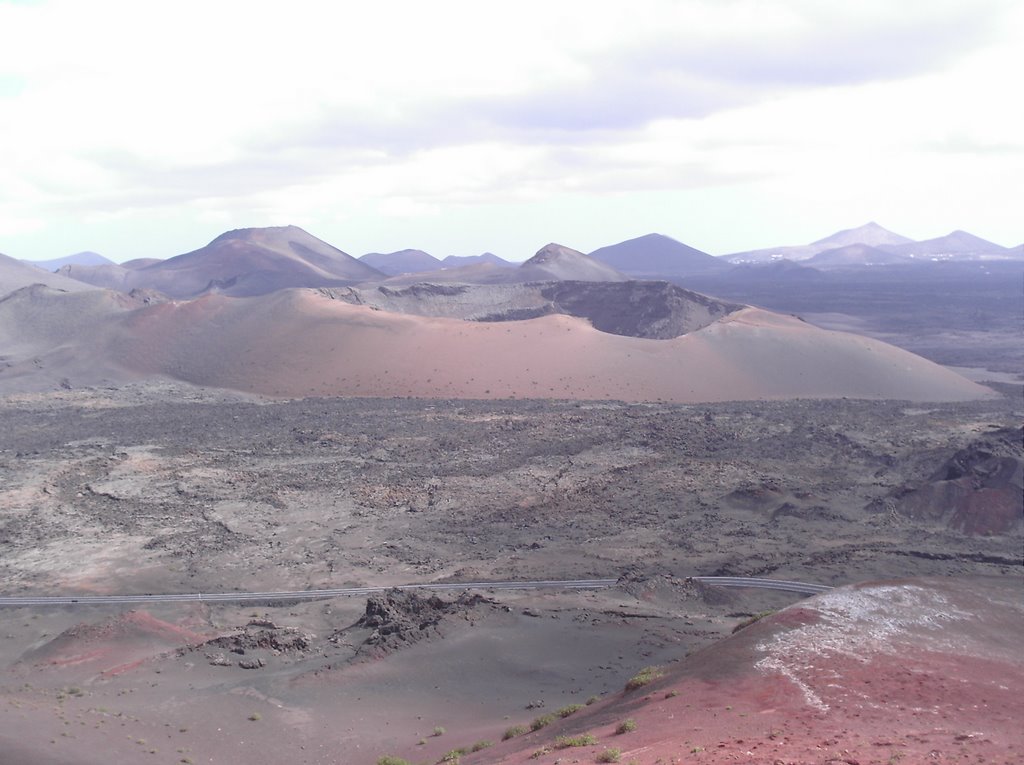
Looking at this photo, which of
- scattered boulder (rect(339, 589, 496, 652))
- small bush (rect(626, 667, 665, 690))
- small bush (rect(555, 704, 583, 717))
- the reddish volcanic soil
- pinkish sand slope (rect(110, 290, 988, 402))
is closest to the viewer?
the reddish volcanic soil

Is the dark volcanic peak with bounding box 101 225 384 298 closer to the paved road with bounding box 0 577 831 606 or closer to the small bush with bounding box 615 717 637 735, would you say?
the paved road with bounding box 0 577 831 606

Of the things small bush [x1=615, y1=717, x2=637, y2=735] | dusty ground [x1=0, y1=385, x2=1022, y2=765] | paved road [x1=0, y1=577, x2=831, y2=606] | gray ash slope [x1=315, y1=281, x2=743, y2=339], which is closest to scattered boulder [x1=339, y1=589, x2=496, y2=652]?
dusty ground [x1=0, y1=385, x2=1022, y2=765]

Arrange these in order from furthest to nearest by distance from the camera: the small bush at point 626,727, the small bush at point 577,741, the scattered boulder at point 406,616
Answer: the scattered boulder at point 406,616, the small bush at point 626,727, the small bush at point 577,741

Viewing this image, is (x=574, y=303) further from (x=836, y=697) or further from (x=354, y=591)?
(x=836, y=697)

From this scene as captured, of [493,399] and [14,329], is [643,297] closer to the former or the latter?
[493,399]

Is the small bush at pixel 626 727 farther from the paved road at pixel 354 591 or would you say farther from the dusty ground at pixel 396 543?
the paved road at pixel 354 591

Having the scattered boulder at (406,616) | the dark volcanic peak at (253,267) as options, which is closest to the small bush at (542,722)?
the scattered boulder at (406,616)
